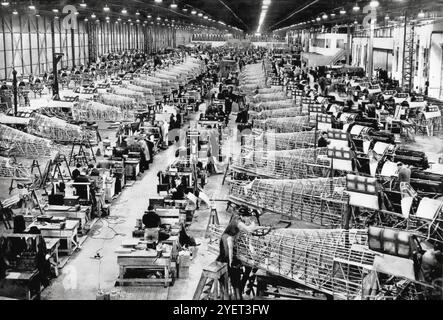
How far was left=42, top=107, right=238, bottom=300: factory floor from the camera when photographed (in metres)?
13.1

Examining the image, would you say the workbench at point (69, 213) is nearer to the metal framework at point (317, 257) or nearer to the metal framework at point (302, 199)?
the metal framework at point (302, 199)

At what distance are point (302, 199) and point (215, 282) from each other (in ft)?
18.4

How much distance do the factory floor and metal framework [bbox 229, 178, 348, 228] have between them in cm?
187

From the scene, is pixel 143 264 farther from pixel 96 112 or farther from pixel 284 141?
pixel 96 112

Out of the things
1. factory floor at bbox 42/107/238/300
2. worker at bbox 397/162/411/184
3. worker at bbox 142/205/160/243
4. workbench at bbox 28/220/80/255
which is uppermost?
worker at bbox 397/162/411/184

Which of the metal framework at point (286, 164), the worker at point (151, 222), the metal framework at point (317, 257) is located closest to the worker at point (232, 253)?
the metal framework at point (317, 257)

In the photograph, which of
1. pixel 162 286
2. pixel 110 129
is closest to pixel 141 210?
pixel 162 286

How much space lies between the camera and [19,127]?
28031 mm

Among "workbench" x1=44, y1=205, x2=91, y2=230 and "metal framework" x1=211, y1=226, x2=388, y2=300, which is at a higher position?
"metal framework" x1=211, y1=226, x2=388, y2=300

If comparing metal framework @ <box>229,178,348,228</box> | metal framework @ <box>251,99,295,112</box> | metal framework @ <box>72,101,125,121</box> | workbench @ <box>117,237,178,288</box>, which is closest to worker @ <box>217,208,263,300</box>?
workbench @ <box>117,237,178,288</box>

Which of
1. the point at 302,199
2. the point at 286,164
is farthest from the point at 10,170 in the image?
the point at 302,199

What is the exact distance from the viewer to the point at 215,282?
33.4 feet

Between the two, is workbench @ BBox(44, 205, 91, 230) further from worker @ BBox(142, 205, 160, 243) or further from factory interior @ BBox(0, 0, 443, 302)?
worker @ BBox(142, 205, 160, 243)

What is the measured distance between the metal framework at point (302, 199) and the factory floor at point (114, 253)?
1.87m
